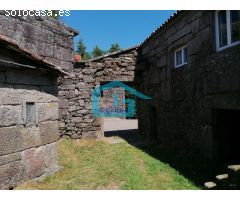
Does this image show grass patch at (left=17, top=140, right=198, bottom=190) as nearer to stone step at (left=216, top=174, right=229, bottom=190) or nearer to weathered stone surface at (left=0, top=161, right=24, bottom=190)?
weathered stone surface at (left=0, top=161, right=24, bottom=190)

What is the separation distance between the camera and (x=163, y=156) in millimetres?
7844

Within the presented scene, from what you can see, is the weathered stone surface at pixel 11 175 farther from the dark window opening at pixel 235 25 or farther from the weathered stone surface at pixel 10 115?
the dark window opening at pixel 235 25

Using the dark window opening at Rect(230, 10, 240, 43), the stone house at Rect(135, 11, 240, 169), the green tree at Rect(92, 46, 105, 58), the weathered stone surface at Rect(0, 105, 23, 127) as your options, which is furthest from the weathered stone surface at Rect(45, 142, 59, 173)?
the green tree at Rect(92, 46, 105, 58)

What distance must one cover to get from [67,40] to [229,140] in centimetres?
650

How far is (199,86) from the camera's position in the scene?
683 cm

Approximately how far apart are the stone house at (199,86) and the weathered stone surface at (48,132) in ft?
11.2

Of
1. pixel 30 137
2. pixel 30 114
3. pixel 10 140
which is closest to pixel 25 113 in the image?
pixel 30 114

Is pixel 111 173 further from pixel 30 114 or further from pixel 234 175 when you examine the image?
pixel 234 175

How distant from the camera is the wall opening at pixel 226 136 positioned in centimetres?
626

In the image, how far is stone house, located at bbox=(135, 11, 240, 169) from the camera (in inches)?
223

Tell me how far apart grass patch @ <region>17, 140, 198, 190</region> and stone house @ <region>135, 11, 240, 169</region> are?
1076 millimetres

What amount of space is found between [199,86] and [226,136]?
54.6 inches
